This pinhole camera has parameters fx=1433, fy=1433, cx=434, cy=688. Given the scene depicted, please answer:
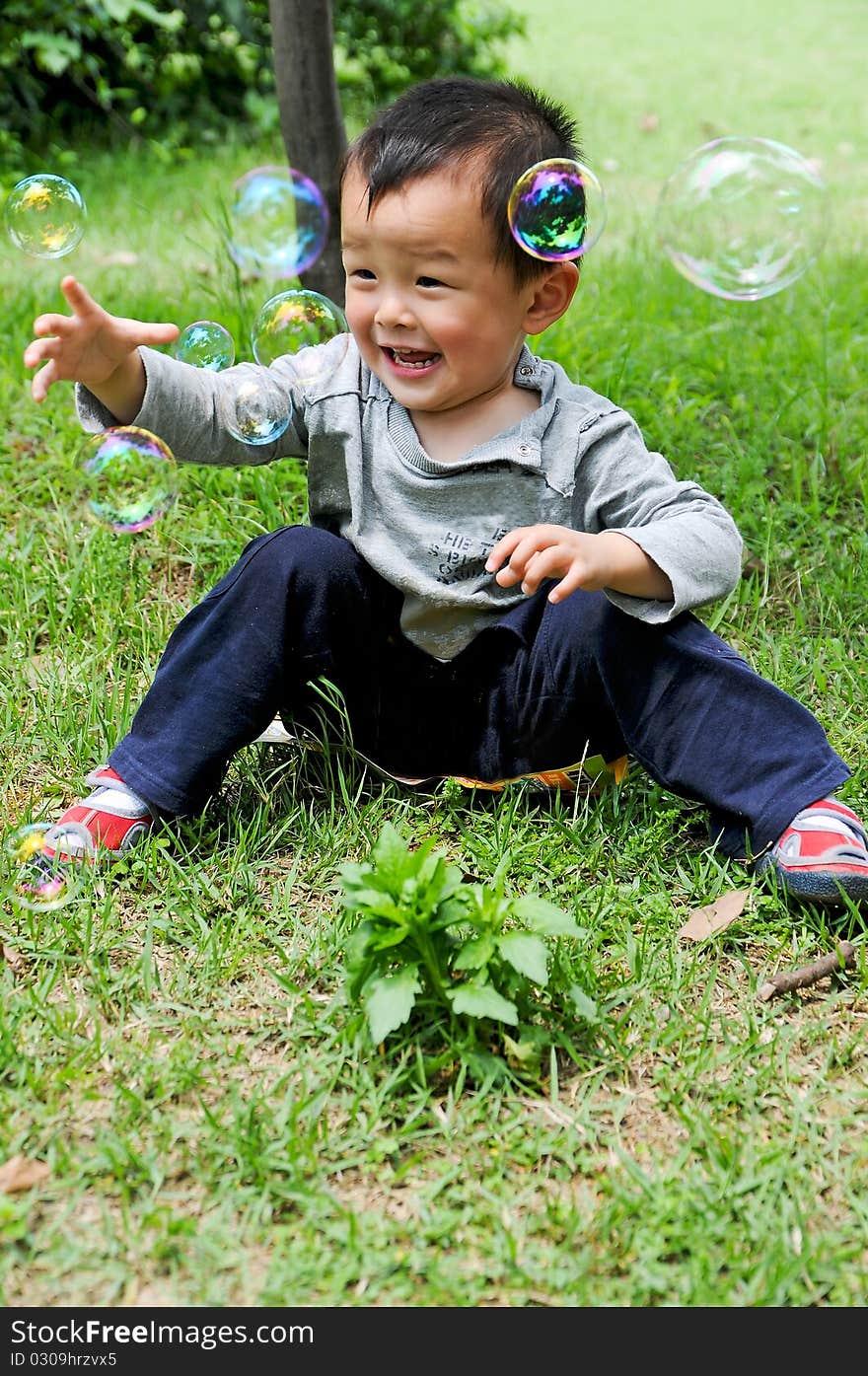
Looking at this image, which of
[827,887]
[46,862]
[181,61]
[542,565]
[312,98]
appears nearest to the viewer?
[542,565]

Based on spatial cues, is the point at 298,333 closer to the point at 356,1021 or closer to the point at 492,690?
the point at 492,690

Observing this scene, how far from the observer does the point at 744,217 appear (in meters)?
2.72

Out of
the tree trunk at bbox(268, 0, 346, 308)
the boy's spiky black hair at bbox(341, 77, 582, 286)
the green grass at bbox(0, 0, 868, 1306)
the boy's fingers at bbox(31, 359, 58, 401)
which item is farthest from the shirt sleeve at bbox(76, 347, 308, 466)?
the tree trunk at bbox(268, 0, 346, 308)

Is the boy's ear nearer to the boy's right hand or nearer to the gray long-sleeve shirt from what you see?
the gray long-sleeve shirt

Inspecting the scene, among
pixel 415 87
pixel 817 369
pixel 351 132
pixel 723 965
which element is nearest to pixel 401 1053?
pixel 723 965

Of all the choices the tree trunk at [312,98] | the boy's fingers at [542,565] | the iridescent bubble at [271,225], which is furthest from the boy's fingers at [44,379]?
the tree trunk at [312,98]

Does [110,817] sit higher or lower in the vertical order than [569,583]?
lower

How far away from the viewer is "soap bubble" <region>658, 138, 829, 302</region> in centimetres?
272

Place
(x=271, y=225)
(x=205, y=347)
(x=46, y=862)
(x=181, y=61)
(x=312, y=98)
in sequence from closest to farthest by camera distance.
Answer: (x=46, y=862)
(x=205, y=347)
(x=271, y=225)
(x=312, y=98)
(x=181, y=61)

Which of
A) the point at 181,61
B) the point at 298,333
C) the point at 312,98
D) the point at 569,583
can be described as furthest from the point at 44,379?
the point at 181,61

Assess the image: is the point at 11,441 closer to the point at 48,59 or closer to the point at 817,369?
the point at 817,369

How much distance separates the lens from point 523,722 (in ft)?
7.79

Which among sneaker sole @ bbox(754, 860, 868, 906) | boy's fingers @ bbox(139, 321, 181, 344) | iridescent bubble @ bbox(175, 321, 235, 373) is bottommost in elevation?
sneaker sole @ bbox(754, 860, 868, 906)

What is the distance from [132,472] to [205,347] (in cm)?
25
